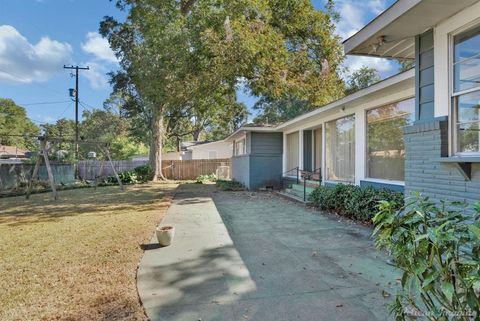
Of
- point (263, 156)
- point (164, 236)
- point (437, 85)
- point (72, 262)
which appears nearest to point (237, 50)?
point (263, 156)

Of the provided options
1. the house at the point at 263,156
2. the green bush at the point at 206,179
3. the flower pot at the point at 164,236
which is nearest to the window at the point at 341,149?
the house at the point at 263,156

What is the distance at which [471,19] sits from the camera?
346 centimetres

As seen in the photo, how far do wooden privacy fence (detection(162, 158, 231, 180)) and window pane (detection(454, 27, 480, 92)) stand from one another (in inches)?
784

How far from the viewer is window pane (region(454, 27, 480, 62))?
351 cm

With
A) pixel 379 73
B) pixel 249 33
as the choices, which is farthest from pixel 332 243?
pixel 379 73

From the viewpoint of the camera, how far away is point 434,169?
4.01 meters

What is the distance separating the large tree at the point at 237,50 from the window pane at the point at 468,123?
342 inches

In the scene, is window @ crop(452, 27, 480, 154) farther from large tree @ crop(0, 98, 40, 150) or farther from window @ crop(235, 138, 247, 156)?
large tree @ crop(0, 98, 40, 150)

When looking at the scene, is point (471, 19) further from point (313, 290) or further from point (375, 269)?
point (313, 290)

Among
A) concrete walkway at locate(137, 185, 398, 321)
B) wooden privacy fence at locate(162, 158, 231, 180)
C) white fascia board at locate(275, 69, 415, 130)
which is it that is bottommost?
concrete walkway at locate(137, 185, 398, 321)

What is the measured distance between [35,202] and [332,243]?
10.1m

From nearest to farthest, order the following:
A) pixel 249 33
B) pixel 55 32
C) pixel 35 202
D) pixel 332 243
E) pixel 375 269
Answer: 1. pixel 375 269
2. pixel 332 243
3. pixel 35 202
4. pixel 249 33
5. pixel 55 32

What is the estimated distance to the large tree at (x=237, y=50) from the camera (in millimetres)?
11766

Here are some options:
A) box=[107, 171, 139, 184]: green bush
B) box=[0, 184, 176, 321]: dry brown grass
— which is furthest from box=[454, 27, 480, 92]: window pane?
box=[107, 171, 139, 184]: green bush
